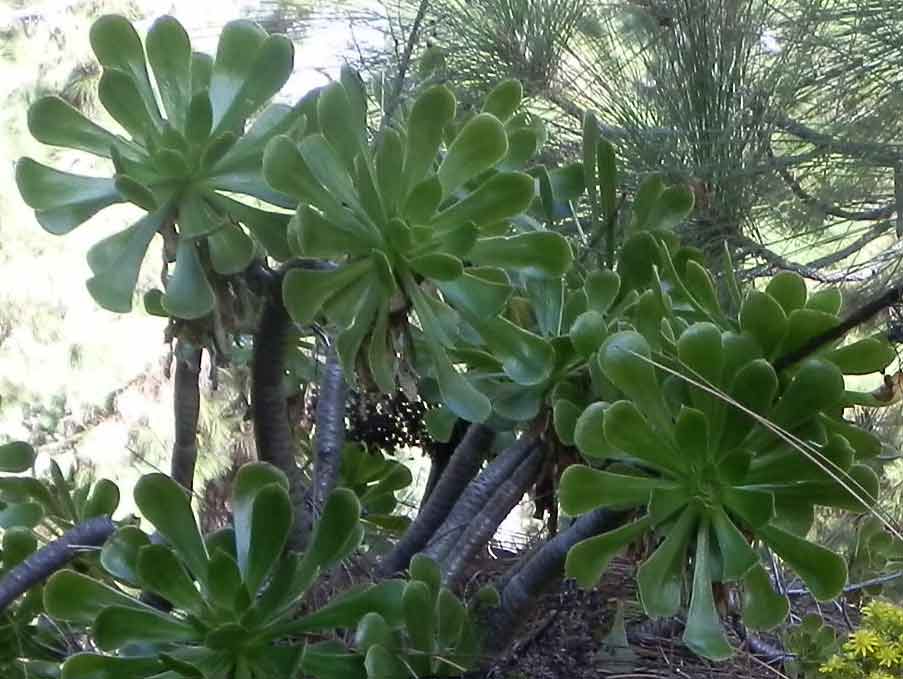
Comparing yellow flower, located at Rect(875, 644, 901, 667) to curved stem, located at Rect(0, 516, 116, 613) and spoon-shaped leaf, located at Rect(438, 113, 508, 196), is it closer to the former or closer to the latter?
spoon-shaped leaf, located at Rect(438, 113, 508, 196)

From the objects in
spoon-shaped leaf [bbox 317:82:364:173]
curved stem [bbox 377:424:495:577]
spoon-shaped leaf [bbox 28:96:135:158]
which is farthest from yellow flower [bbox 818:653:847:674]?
spoon-shaped leaf [bbox 28:96:135:158]

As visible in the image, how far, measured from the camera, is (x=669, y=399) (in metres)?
0.50

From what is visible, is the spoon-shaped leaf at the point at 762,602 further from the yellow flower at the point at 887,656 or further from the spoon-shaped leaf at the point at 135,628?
the spoon-shaped leaf at the point at 135,628

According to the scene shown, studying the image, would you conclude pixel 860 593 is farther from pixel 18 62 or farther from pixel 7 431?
pixel 18 62

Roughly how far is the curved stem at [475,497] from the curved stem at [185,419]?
17 cm

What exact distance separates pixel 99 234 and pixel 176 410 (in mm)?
1941

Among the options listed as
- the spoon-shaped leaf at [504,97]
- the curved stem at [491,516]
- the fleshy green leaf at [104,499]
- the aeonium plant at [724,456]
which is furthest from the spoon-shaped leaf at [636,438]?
the fleshy green leaf at [104,499]

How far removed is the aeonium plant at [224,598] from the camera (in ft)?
1.69

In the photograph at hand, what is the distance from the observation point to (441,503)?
645mm

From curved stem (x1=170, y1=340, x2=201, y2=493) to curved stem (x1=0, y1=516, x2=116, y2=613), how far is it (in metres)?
0.08

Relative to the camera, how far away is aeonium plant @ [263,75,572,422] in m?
0.49

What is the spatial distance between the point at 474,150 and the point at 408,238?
59 millimetres

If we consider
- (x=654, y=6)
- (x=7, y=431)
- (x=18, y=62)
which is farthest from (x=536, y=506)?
(x=18, y=62)

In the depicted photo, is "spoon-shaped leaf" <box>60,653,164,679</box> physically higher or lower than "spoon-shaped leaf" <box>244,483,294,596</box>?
lower
